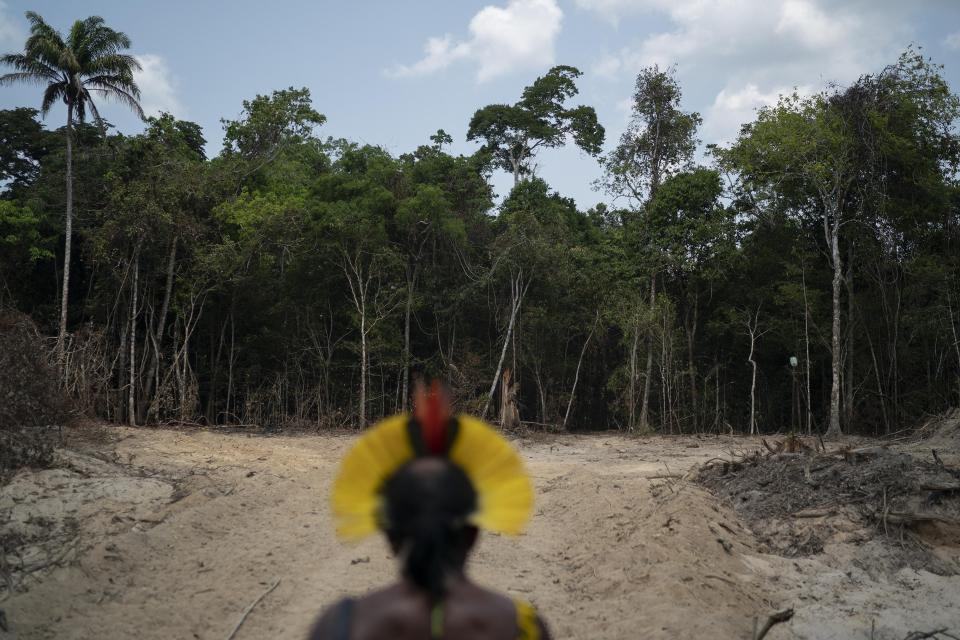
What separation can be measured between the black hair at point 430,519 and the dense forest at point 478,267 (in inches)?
624

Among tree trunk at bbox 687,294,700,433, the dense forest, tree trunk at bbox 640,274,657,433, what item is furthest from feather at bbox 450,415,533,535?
tree trunk at bbox 687,294,700,433

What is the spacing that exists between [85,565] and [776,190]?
19.3 m

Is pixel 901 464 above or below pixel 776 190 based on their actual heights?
below

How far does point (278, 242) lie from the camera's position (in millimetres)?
18016

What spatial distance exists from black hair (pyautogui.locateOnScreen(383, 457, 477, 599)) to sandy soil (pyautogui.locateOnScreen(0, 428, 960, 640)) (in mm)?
3931

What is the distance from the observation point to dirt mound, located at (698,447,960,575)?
640 centimetres

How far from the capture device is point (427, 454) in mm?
1342

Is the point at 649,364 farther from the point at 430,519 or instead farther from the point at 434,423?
the point at 430,519

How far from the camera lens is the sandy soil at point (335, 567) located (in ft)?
16.0

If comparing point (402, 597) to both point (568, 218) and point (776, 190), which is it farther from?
point (568, 218)

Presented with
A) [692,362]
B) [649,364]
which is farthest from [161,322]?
[692,362]

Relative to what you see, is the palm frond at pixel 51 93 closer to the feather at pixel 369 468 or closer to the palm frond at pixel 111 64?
the palm frond at pixel 111 64

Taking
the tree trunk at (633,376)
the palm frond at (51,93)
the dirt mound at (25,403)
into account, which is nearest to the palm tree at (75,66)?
the palm frond at (51,93)

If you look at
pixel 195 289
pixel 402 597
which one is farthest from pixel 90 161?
pixel 402 597
